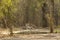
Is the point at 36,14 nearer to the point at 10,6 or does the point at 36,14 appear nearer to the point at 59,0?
the point at 59,0

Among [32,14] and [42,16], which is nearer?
[42,16]

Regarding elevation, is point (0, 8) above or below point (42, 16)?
above

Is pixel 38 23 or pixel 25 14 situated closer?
pixel 38 23

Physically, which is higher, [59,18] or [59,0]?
[59,0]

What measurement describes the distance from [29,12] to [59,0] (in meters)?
9.07

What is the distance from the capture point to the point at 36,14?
41.6 meters

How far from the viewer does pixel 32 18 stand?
42.5m

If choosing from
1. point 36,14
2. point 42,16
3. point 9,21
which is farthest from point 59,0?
point 9,21

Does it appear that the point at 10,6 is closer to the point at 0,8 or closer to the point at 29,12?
the point at 0,8

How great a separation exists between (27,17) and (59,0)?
9210mm

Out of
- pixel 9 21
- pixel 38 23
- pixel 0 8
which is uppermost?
pixel 0 8

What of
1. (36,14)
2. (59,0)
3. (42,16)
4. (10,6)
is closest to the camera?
(10,6)

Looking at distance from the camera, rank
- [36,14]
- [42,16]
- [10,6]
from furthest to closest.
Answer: [36,14] → [42,16] → [10,6]

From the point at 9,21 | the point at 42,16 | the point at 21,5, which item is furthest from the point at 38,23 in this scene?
the point at 9,21
